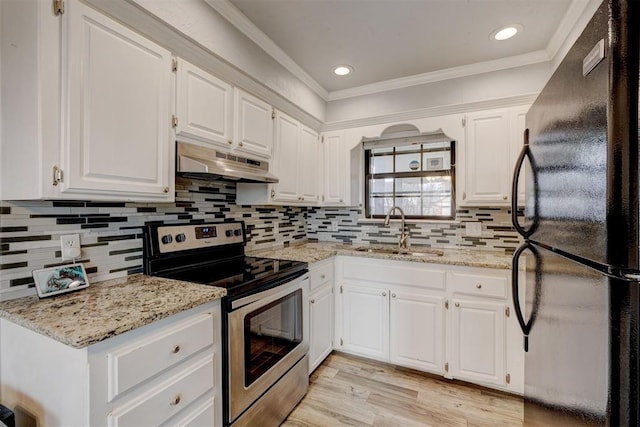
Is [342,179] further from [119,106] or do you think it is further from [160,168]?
[119,106]

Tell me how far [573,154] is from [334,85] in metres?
2.38

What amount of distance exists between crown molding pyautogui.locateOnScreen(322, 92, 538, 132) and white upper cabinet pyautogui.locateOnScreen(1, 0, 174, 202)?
1.86 meters

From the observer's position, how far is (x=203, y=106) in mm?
1631

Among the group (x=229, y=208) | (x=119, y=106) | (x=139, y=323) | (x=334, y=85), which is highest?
(x=334, y=85)

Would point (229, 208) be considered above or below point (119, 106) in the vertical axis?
below

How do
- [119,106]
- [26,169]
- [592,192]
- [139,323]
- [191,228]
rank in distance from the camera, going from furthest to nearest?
[191,228]
[119,106]
[26,169]
[139,323]
[592,192]

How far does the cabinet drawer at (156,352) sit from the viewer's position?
914mm

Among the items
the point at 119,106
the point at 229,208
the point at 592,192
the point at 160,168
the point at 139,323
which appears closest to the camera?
the point at 592,192

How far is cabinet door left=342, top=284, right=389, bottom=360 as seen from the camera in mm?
2326

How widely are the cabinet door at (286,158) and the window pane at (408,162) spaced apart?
1.16 meters

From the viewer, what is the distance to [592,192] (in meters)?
0.60

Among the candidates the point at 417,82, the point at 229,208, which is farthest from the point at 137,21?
the point at 417,82

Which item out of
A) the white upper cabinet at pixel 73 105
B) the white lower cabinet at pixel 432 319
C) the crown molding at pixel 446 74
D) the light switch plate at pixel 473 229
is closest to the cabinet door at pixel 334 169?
the crown molding at pixel 446 74

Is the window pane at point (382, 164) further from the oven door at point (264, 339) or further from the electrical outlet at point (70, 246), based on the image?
the electrical outlet at point (70, 246)
